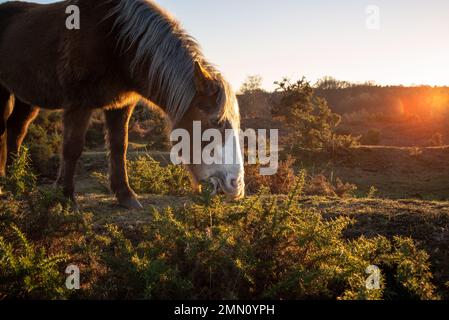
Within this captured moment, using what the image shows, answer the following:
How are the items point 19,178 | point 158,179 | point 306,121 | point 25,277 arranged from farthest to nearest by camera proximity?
point 306,121, point 158,179, point 19,178, point 25,277

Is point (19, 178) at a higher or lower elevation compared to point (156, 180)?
higher

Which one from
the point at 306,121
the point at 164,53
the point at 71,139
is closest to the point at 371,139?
the point at 306,121

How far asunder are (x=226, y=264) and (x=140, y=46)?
245cm

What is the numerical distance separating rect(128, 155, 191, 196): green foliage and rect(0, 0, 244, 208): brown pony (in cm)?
155

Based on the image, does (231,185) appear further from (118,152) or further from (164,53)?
(118,152)

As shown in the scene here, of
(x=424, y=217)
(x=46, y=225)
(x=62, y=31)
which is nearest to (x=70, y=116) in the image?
(x=62, y=31)

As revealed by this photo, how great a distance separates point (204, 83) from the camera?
373cm

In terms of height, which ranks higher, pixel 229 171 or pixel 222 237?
pixel 229 171

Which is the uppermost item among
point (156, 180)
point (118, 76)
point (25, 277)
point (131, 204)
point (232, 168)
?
point (118, 76)

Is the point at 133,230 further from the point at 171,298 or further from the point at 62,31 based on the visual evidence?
the point at 62,31

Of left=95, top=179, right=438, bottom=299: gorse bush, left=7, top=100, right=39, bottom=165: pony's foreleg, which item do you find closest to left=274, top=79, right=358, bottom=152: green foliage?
left=7, top=100, right=39, bottom=165: pony's foreleg

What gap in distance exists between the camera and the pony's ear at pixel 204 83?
145 inches

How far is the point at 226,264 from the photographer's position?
284cm

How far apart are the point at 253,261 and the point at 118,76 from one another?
253cm
